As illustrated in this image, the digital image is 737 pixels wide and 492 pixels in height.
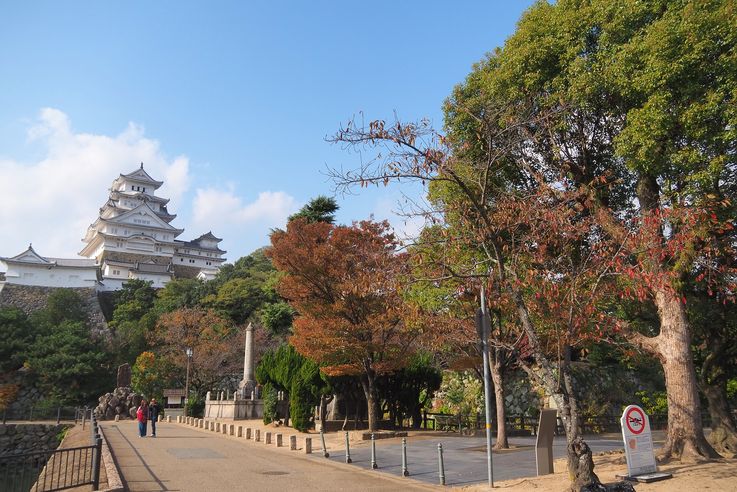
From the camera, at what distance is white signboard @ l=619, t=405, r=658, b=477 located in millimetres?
9508

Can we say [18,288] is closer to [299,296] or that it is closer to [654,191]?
[299,296]

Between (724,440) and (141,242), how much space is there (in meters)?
80.9

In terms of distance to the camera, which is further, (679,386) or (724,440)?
(724,440)

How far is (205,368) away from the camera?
159 feet

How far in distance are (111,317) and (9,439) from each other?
2996 centimetres

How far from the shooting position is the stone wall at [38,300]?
6125 cm

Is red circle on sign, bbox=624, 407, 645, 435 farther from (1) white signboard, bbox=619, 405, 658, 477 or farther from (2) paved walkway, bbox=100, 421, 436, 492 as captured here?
(2) paved walkway, bbox=100, 421, 436, 492

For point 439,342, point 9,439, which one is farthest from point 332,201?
point 9,439

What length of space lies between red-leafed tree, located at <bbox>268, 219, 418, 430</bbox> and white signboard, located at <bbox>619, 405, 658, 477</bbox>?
35.8 feet

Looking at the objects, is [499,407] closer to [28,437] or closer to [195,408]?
[195,408]

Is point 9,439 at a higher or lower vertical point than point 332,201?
lower

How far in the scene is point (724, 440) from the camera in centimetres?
1497

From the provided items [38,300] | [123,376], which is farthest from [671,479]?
[38,300]

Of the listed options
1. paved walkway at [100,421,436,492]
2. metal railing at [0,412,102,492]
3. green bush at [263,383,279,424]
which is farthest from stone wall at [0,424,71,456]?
paved walkway at [100,421,436,492]
